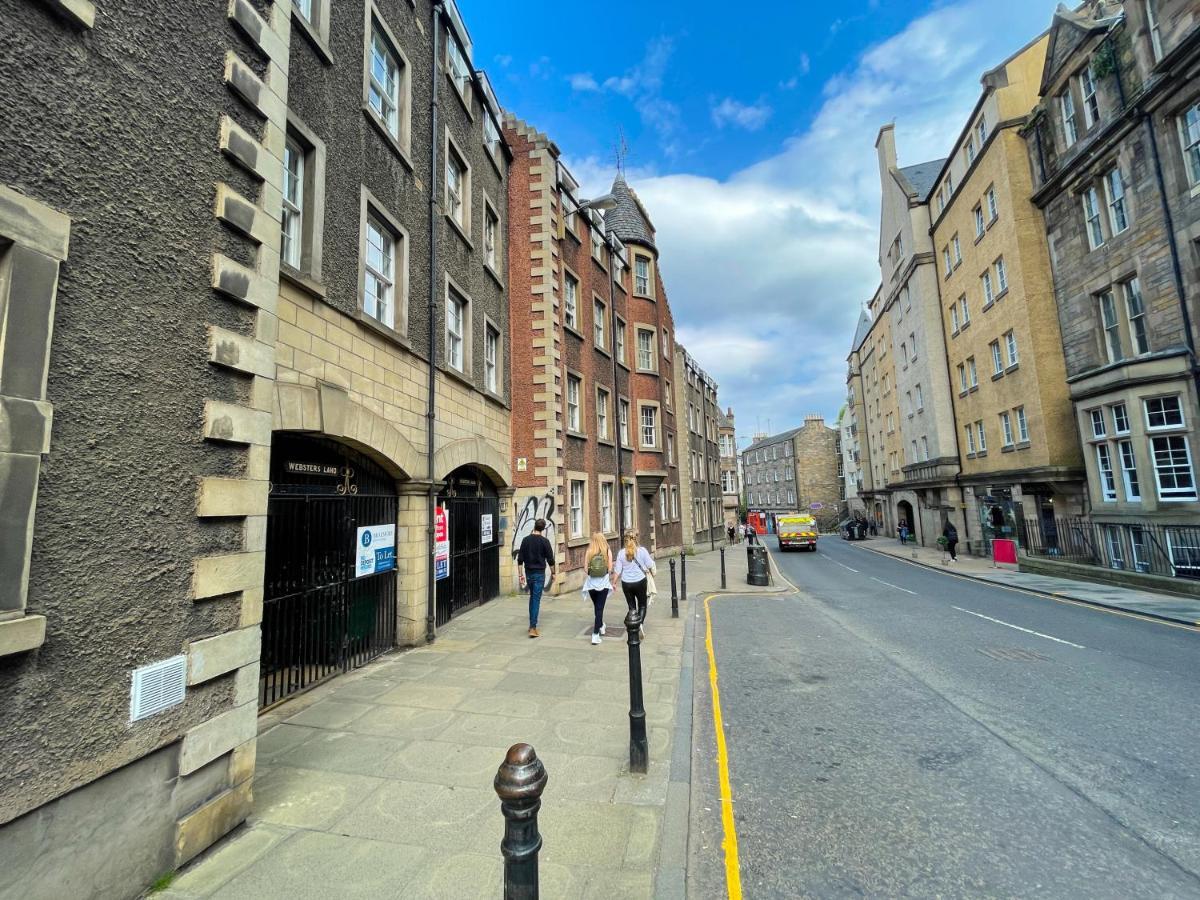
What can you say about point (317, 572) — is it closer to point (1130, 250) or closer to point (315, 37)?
point (315, 37)

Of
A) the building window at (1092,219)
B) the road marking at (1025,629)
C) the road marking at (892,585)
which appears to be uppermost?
the building window at (1092,219)

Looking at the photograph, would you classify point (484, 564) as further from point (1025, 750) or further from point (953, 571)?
point (953, 571)

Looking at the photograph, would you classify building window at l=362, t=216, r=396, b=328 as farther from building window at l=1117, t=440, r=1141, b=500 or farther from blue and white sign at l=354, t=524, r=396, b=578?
building window at l=1117, t=440, r=1141, b=500

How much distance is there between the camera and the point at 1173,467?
15.2m

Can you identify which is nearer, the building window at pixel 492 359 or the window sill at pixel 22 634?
the window sill at pixel 22 634

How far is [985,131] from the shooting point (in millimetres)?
23234

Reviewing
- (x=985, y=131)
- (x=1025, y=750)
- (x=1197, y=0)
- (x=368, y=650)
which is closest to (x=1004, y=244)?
(x=985, y=131)

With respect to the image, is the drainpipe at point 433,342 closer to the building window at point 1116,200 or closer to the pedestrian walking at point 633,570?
the pedestrian walking at point 633,570

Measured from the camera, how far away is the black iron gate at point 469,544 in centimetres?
970

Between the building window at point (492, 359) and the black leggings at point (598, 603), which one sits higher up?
the building window at point (492, 359)

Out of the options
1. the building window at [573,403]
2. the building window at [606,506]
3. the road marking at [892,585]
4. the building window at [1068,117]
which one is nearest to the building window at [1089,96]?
the building window at [1068,117]

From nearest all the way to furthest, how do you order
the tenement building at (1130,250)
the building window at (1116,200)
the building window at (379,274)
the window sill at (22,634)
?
the window sill at (22,634) < the building window at (379,274) < the tenement building at (1130,250) < the building window at (1116,200)

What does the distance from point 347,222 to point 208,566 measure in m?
5.28

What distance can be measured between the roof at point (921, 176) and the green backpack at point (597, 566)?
33.6m
